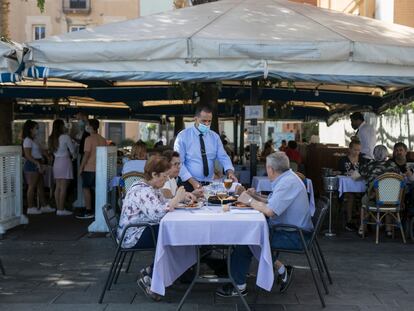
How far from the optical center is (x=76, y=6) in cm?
3341

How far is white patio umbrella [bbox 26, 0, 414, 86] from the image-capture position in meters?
6.38

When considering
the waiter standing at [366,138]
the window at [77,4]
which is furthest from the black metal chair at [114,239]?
the window at [77,4]

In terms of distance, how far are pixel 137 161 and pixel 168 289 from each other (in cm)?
309

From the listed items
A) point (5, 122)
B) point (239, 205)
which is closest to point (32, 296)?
point (239, 205)

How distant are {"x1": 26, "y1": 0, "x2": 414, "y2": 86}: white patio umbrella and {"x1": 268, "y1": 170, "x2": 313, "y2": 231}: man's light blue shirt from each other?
188cm

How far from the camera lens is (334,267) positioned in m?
6.43

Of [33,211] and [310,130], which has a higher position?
[310,130]

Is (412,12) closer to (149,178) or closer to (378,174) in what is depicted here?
(378,174)

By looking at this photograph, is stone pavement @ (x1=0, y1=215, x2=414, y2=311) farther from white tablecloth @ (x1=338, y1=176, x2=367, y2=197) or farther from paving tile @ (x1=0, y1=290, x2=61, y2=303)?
white tablecloth @ (x1=338, y1=176, x2=367, y2=197)

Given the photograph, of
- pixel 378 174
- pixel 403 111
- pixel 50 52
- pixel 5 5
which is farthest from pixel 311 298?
pixel 403 111

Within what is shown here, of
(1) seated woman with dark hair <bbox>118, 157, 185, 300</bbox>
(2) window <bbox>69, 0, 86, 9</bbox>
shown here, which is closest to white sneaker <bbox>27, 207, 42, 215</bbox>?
(1) seated woman with dark hair <bbox>118, 157, 185, 300</bbox>

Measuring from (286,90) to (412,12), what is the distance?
786cm

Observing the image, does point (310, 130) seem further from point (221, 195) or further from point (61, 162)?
point (221, 195)

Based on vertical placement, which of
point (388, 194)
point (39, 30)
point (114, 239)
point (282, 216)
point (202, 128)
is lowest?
point (114, 239)
